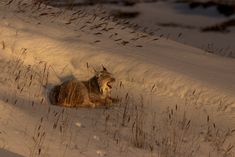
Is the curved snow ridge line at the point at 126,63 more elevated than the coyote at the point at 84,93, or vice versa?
the coyote at the point at 84,93

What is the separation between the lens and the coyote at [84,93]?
7277 millimetres

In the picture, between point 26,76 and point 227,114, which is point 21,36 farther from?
point 227,114

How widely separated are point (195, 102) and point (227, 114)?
56 centimetres

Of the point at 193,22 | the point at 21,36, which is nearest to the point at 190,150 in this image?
the point at 21,36

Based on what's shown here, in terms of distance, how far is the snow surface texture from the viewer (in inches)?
220

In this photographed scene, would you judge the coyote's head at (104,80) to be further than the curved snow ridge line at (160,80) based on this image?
No

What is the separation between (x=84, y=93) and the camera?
7.38m

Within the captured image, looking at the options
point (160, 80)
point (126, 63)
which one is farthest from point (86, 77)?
point (160, 80)

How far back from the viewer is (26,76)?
26.7 feet

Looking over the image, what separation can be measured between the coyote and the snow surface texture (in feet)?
0.65

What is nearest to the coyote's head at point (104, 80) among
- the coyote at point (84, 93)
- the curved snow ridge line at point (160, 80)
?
the coyote at point (84, 93)

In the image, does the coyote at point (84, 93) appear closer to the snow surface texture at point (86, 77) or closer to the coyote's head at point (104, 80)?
the coyote's head at point (104, 80)

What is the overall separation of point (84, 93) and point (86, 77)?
Result: 135 cm

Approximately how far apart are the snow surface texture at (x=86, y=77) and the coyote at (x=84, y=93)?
0.65 ft
